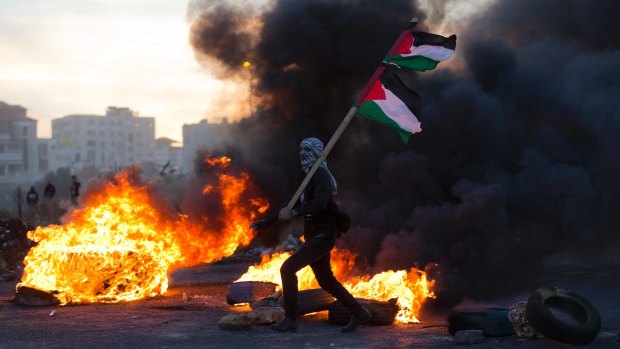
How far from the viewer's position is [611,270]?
45.6ft

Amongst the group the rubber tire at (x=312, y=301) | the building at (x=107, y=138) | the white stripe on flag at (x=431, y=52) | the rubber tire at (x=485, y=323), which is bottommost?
the rubber tire at (x=485, y=323)

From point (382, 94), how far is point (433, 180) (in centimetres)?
534

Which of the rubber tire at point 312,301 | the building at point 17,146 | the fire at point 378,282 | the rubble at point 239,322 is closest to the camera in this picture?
the rubble at point 239,322

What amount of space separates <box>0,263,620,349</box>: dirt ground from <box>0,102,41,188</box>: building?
95863 millimetres

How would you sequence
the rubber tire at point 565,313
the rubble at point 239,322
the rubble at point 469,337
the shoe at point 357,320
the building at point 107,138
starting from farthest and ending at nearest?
the building at point 107,138, the rubble at point 239,322, the shoe at point 357,320, the rubble at point 469,337, the rubber tire at point 565,313

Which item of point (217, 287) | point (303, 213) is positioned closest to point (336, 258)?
point (217, 287)

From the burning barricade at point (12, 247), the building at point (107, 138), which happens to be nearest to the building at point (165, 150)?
the building at point (107, 138)

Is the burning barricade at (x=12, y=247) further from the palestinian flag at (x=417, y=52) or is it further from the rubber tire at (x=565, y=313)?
the rubber tire at (x=565, y=313)

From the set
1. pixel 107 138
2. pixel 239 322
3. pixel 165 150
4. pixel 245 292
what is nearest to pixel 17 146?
pixel 107 138

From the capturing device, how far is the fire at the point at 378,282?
9.19m

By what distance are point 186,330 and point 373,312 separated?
6.83 feet

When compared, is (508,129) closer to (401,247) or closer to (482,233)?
(482,233)

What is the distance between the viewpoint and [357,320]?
7723 millimetres

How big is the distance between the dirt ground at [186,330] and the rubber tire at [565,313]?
0.37ft
